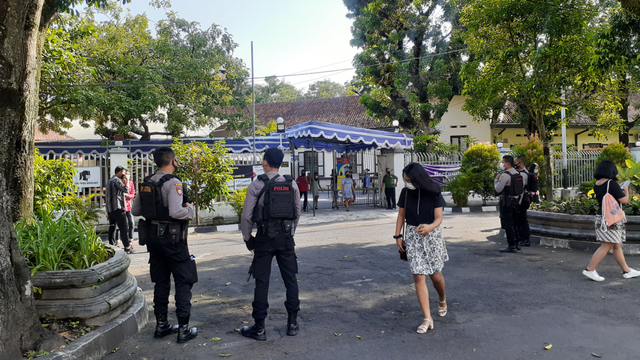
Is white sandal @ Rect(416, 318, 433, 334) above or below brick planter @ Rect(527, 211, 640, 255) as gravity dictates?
below

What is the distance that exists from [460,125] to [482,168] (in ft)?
50.2

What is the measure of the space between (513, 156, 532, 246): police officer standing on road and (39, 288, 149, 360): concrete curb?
6.49 metres

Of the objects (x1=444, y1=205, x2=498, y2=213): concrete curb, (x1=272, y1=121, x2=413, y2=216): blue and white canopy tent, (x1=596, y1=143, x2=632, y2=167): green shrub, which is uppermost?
(x1=272, y1=121, x2=413, y2=216): blue and white canopy tent

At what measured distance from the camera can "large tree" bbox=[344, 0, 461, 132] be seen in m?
23.5

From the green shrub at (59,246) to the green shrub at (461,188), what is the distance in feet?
44.2

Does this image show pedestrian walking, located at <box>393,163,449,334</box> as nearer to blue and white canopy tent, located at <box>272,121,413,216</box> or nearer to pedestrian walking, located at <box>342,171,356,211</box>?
blue and white canopy tent, located at <box>272,121,413,216</box>

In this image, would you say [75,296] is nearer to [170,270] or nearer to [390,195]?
[170,270]

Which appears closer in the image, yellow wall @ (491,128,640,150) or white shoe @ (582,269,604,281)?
white shoe @ (582,269,604,281)

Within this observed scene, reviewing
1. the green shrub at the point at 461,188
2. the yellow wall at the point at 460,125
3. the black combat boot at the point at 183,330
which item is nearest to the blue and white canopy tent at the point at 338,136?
the green shrub at the point at 461,188

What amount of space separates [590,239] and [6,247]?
8620 mm

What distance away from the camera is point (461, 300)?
5414 mm

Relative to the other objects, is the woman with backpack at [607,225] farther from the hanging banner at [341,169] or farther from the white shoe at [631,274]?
the hanging banner at [341,169]

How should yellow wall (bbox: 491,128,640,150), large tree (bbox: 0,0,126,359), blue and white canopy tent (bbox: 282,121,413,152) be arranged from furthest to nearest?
yellow wall (bbox: 491,128,640,150)
blue and white canopy tent (bbox: 282,121,413,152)
large tree (bbox: 0,0,126,359)

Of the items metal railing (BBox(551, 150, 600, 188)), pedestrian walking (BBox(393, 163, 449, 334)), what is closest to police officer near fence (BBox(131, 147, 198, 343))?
pedestrian walking (BBox(393, 163, 449, 334))
